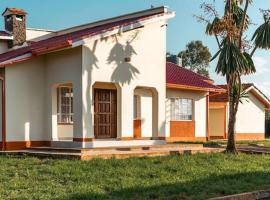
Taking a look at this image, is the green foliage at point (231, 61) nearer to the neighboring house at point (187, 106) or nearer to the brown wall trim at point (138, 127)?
the brown wall trim at point (138, 127)

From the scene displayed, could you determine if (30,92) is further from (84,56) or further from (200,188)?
(200,188)

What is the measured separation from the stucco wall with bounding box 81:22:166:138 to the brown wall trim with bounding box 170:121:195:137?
671cm

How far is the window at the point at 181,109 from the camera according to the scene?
2680cm

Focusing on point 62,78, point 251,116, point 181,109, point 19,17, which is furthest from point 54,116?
point 251,116

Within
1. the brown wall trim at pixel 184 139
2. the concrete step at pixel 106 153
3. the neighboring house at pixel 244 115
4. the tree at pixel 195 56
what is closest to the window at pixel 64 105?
the concrete step at pixel 106 153

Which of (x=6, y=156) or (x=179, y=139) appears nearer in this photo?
(x=6, y=156)

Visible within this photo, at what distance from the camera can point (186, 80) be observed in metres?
27.3

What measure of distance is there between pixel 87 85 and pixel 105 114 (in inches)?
101

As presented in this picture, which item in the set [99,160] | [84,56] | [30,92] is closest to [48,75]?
[30,92]

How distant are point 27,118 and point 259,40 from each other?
355 inches

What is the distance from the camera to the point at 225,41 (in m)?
18.6

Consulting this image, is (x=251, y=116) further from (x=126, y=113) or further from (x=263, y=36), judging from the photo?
(x=126, y=113)

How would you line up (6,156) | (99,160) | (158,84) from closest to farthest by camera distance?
1. (99,160)
2. (6,156)
3. (158,84)

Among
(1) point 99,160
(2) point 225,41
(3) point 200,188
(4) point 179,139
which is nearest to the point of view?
(3) point 200,188
